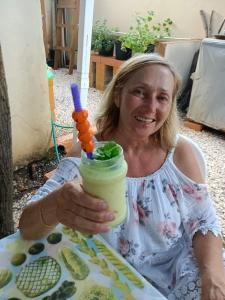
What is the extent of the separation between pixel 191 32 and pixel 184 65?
27.1 inches

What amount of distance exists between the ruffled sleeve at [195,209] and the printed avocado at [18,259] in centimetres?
53

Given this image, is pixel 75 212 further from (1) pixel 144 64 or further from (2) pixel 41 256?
(1) pixel 144 64

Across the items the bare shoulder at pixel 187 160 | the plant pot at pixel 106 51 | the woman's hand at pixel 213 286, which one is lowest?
the plant pot at pixel 106 51

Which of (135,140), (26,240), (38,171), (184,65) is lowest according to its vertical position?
(38,171)

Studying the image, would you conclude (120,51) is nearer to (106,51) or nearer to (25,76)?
(106,51)

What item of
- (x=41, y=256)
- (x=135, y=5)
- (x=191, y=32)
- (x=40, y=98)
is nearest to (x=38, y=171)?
(x=40, y=98)

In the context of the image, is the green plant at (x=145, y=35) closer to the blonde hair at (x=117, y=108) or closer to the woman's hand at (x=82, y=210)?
the blonde hair at (x=117, y=108)

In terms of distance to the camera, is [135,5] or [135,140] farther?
[135,5]

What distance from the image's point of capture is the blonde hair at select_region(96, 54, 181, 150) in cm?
105

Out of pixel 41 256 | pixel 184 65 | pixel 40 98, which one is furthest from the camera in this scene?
pixel 184 65

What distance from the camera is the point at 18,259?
31.0 inches

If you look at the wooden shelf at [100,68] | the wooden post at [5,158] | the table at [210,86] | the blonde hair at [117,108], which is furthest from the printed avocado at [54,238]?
the wooden shelf at [100,68]

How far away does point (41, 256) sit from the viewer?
802mm

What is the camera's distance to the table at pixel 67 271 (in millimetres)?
707
